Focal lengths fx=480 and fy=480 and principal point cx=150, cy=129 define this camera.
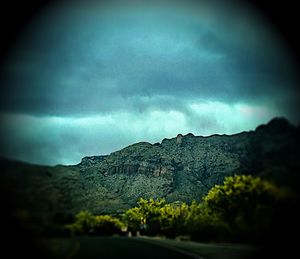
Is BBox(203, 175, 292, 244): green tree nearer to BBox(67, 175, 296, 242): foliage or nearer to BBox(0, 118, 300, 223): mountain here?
BBox(67, 175, 296, 242): foliage

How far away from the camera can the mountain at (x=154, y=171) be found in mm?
21516

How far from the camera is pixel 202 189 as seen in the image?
359ft

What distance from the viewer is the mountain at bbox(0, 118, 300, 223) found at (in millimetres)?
21516

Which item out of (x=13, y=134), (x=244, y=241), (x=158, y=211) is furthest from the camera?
(x=158, y=211)

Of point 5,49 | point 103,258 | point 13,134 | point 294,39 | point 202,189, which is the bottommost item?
point 103,258

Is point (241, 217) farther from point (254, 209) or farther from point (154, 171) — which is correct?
point (154, 171)

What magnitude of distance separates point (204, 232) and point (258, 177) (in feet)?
32.1

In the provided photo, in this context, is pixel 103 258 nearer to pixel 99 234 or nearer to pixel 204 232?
pixel 99 234

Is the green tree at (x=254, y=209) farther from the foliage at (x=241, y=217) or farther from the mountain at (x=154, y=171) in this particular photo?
the mountain at (x=154, y=171)

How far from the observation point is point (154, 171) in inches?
4771

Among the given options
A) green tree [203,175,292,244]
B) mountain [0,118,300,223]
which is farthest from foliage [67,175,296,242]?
mountain [0,118,300,223]

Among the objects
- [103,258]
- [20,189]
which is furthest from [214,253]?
[20,189]

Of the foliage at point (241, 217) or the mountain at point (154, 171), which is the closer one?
the foliage at point (241, 217)

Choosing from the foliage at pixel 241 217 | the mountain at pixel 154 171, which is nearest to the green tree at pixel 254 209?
the foliage at pixel 241 217
